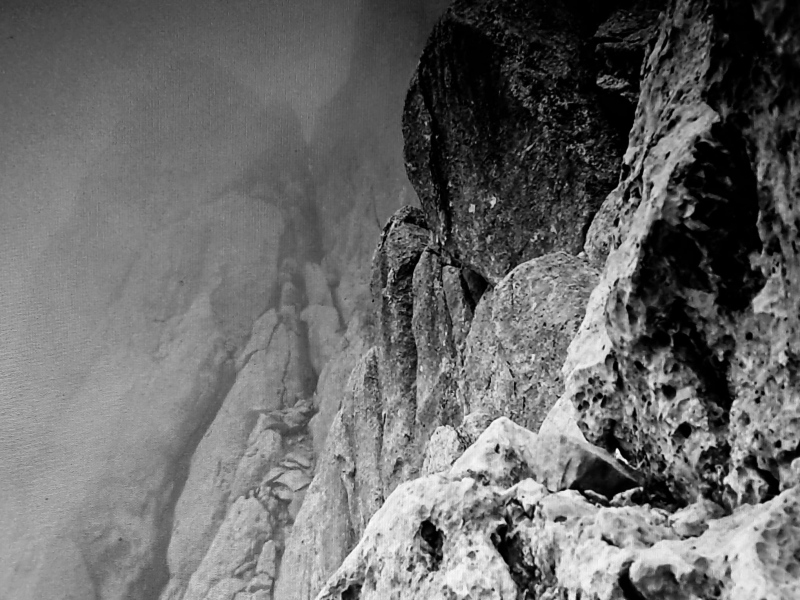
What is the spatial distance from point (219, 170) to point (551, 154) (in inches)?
826

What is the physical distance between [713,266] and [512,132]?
829 cm

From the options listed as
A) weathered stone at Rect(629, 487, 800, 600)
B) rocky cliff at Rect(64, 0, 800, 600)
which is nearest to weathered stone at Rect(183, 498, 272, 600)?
rocky cliff at Rect(64, 0, 800, 600)

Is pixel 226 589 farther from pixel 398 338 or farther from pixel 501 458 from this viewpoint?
pixel 501 458

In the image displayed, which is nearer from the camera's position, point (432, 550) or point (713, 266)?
point (713, 266)

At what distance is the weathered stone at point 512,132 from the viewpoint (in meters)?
9.50

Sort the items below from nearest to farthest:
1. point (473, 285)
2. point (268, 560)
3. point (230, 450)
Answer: point (473, 285), point (268, 560), point (230, 450)

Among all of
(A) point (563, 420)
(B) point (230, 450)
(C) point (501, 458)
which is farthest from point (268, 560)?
(C) point (501, 458)

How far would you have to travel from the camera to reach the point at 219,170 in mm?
26625

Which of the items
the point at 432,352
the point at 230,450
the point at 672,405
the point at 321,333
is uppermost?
the point at 321,333

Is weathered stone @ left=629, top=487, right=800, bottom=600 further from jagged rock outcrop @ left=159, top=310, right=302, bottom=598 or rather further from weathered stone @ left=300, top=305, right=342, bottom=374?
jagged rock outcrop @ left=159, top=310, right=302, bottom=598

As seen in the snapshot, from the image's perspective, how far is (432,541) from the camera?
11.5 ft

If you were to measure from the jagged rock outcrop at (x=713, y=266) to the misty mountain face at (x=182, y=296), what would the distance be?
63.6ft

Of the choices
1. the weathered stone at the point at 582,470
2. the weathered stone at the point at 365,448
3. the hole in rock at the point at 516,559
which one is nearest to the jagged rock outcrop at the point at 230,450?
the weathered stone at the point at 365,448

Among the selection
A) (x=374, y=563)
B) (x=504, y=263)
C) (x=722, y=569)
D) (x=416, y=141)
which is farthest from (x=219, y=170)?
(x=722, y=569)
